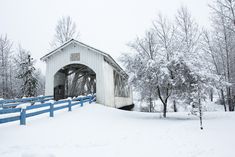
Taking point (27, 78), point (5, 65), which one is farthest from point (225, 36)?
point (5, 65)

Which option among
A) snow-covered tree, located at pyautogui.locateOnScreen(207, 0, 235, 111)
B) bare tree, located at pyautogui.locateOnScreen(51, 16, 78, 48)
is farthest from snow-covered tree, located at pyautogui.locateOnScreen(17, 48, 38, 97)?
snow-covered tree, located at pyautogui.locateOnScreen(207, 0, 235, 111)

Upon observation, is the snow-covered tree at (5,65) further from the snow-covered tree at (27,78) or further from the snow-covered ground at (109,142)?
the snow-covered ground at (109,142)

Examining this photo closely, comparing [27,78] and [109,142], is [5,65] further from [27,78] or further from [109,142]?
[109,142]

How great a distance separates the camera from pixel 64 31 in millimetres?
19828

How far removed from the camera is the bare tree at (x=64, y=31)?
63.6ft

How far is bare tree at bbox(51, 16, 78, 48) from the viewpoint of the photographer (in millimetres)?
19391

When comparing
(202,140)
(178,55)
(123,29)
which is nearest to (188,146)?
(202,140)

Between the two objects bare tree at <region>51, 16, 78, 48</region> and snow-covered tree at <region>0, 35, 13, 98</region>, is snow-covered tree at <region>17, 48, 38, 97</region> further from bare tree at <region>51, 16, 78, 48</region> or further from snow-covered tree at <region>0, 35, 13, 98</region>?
bare tree at <region>51, 16, 78, 48</region>

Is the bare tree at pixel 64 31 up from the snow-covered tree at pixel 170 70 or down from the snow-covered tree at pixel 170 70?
up

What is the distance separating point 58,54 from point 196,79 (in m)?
9.91

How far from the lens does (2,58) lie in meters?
17.9

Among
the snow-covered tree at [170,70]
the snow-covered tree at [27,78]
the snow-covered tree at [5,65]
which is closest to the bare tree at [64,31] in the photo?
the snow-covered tree at [27,78]

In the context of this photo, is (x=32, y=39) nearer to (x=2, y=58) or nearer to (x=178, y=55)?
(x=2, y=58)

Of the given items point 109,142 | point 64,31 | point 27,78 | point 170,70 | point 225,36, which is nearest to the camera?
point 109,142
